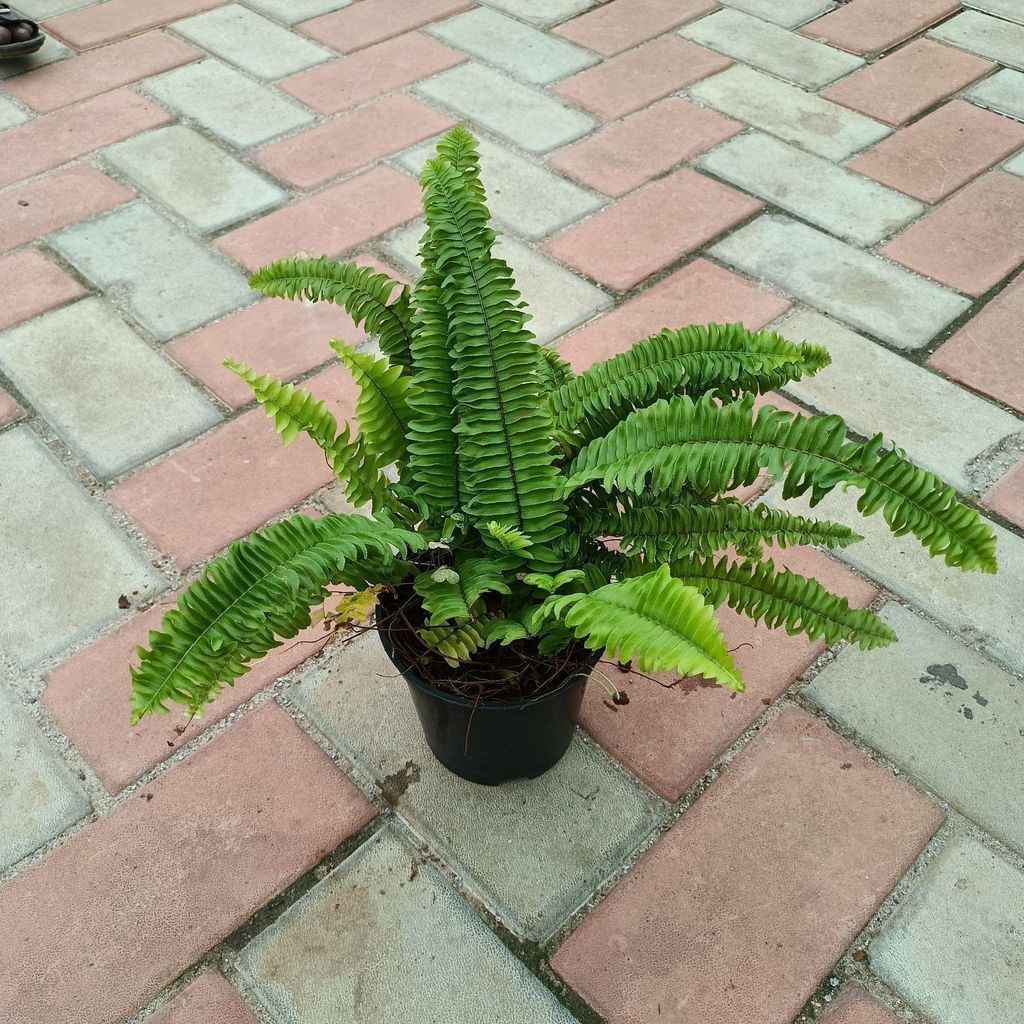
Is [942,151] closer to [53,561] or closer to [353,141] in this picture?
[353,141]

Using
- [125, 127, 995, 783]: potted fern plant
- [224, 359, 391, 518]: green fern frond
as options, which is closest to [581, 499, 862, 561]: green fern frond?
[125, 127, 995, 783]: potted fern plant

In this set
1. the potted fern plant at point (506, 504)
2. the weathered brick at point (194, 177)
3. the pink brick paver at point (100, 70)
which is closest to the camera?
the potted fern plant at point (506, 504)

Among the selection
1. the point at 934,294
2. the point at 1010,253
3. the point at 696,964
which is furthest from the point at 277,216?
the point at 696,964

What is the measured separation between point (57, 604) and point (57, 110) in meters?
1.93

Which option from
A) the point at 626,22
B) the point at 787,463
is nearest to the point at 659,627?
the point at 787,463

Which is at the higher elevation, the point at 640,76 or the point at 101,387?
the point at 640,76

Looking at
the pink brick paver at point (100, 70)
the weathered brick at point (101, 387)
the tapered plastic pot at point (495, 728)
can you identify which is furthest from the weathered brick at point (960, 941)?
the pink brick paver at point (100, 70)

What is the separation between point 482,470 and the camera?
136 centimetres

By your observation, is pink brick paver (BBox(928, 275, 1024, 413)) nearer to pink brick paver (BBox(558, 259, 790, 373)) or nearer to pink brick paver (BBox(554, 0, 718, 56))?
pink brick paver (BBox(558, 259, 790, 373))

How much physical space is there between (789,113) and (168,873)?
9.26 feet

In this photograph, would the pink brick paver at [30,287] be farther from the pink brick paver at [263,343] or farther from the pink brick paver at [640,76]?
the pink brick paver at [640,76]

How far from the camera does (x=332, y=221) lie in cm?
276

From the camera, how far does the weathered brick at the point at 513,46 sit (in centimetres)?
337

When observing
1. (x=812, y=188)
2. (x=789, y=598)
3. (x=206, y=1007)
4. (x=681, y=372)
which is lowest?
(x=206, y=1007)
